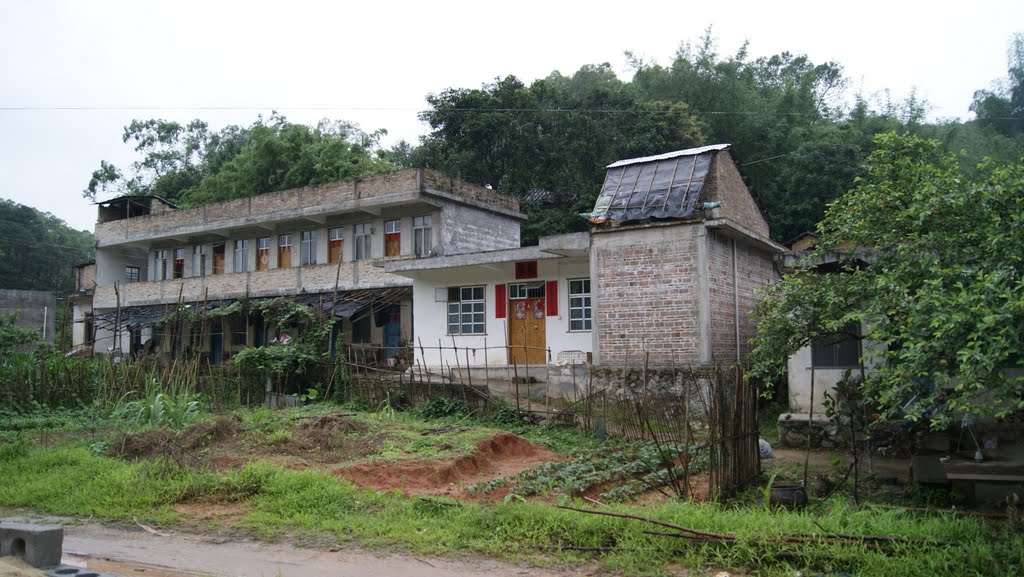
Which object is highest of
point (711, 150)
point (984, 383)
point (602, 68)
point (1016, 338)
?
point (602, 68)

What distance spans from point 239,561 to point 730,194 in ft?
42.6

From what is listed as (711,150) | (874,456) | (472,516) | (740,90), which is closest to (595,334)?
(711,150)

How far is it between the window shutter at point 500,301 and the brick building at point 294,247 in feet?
11.7

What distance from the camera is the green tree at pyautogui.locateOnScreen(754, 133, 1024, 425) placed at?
591 cm

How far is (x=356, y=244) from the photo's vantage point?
83.4 feet

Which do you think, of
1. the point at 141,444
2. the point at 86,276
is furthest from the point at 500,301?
the point at 86,276

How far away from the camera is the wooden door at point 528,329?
19.7m

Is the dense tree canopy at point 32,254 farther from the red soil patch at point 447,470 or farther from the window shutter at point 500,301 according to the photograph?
the red soil patch at point 447,470

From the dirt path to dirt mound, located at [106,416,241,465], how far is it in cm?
262

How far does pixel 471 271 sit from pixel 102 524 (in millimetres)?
13260

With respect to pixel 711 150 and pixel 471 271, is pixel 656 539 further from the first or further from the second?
pixel 471 271

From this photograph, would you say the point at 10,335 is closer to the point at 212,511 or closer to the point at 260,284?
the point at 260,284

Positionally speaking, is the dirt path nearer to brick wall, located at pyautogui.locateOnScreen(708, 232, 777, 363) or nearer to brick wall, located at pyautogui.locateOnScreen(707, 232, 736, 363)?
brick wall, located at pyautogui.locateOnScreen(708, 232, 777, 363)

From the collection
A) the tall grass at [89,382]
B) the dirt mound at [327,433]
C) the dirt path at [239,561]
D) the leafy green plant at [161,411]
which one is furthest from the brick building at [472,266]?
the dirt path at [239,561]
